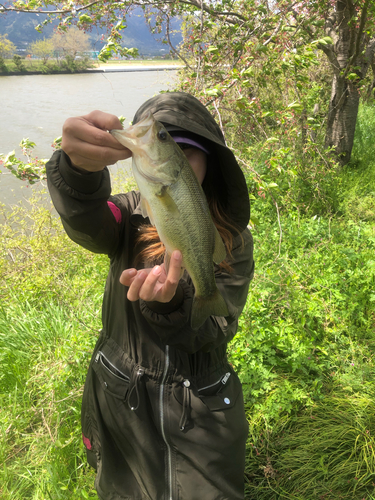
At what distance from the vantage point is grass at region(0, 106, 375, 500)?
2357mm

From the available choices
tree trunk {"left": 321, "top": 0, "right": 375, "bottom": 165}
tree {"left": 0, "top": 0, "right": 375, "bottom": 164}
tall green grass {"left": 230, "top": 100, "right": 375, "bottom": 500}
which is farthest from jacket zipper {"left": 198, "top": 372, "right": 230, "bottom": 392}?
tree trunk {"left": 321, "top": 0, "right": 375, "bottom": 165}

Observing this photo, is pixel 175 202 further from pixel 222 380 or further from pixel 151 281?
pixel 222 380

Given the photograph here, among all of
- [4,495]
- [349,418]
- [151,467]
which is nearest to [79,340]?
[4,495]

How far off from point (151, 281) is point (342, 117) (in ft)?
23.5

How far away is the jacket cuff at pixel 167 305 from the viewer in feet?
4.65

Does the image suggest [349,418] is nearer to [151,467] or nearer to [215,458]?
[215,458]

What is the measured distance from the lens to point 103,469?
1.79 metres

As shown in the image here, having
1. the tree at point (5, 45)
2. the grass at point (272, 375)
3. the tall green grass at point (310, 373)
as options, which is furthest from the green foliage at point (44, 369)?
the tree at point (5, 45)

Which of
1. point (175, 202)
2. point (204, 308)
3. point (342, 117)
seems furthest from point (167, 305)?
point (342, 117)

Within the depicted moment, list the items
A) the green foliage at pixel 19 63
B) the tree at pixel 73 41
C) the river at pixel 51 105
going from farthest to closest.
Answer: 1. the green foliage at pixel 19 63
2. the river at pixel 51 105
3. the tree at pixel 73 41

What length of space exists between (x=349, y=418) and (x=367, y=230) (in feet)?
9.14

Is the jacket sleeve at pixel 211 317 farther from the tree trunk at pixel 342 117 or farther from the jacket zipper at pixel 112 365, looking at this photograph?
the tree trunk at pixel 342 117

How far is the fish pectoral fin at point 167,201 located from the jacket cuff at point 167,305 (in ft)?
1.35

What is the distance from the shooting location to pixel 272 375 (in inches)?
108
